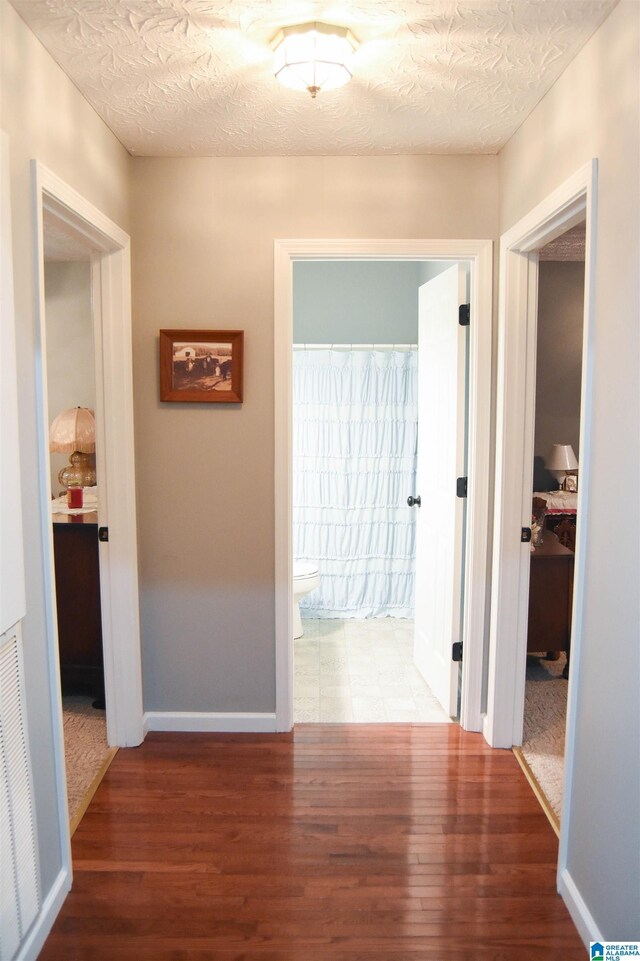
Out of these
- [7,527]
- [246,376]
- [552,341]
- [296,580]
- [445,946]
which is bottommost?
[445,946]

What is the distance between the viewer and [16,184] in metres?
1.74

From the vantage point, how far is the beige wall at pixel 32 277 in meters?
1.73

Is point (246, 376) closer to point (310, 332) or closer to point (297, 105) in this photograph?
point (297, 105)

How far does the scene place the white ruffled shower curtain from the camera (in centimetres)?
437

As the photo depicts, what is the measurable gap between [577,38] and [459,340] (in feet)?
4.25

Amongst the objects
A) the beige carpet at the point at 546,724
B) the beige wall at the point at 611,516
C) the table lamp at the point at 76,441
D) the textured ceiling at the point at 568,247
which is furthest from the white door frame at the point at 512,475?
the table lamp at the point at 76,441

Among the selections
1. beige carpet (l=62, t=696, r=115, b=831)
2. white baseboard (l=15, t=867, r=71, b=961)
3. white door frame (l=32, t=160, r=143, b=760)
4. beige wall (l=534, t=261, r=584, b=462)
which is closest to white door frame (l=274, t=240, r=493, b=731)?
white door frame (l=32, t=160, r=143, b=760)

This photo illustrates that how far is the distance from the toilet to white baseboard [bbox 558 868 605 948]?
7.06 ft

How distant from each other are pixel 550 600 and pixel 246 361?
190cm

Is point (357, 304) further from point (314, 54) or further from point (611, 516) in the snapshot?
point (611, 516)

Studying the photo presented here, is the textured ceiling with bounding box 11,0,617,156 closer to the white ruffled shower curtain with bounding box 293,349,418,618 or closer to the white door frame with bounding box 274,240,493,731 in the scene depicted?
the white door frame with bounding box 274,240,493,731

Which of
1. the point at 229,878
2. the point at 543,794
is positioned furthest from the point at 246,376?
the point at 543,794

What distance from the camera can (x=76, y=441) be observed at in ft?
12.0

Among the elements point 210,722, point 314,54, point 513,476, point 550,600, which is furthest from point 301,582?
point 314,54
